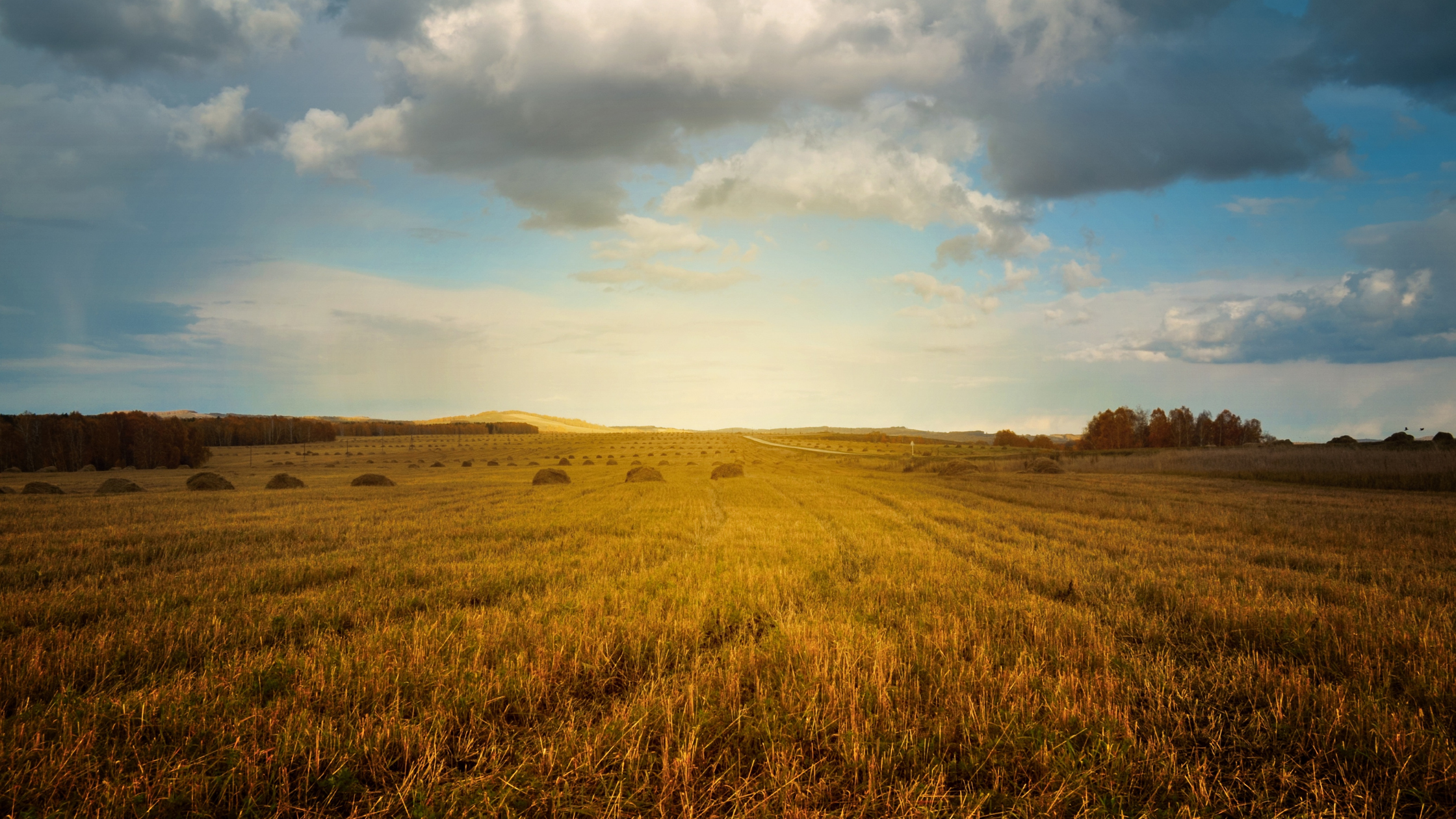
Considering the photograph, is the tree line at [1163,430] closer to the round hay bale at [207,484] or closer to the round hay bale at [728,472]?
the round hay bale at [728,472]

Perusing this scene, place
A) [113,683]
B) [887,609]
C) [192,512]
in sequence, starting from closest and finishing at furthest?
[113,683]
[887,609]
[192,512]

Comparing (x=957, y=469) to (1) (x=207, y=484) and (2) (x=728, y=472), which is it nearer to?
(2) (x=728, y=472)

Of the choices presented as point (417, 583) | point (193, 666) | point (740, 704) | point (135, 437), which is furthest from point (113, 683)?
point (135, 437)

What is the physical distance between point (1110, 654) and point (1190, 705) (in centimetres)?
97

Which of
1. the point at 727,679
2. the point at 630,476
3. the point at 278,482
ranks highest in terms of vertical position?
the point at 727,679

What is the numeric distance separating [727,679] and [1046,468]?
4241 centimetres

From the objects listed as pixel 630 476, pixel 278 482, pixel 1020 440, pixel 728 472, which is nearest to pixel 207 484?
pixel 278 482

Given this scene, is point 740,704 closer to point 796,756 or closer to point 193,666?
point 796,756

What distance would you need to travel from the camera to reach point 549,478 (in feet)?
115

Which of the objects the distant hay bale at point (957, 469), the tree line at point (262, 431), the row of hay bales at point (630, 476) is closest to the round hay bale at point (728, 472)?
the row of hay bales at point (630, 476)

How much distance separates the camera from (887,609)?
712 centimetres

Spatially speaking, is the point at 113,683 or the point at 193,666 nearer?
the point at 113,683

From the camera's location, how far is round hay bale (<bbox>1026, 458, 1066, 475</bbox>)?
39.1 metres

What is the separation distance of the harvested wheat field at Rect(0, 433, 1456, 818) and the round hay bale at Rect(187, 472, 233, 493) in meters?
23.8
